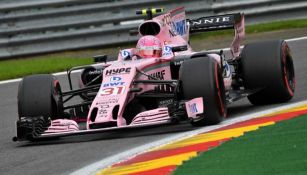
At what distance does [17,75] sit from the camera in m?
17.9

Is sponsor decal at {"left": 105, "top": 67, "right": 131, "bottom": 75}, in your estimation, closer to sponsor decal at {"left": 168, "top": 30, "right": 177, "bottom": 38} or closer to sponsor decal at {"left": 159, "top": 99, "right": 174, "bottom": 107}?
sponsor decal at {"left": 159, "top": 99, "right": 174, "bottom": 107}

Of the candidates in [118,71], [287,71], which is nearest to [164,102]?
[118,71]

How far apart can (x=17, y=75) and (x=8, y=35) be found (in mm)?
2319

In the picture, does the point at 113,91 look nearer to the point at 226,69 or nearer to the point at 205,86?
the point at 205,86

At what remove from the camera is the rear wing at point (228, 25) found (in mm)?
12719

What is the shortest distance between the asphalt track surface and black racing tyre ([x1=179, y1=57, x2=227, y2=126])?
28cm

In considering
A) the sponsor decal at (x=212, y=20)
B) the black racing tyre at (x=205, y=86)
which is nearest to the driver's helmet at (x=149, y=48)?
the black racing tyre at (x=205, y=86)

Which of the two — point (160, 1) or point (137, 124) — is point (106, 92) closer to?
point (137, 124)

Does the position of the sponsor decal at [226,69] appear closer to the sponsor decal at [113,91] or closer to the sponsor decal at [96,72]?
the sponsor decal at [96,72]

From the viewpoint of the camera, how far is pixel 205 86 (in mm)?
10086

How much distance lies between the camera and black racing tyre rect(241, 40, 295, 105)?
11.4 meters

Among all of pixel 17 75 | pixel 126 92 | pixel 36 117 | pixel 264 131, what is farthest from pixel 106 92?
pixel 17 75

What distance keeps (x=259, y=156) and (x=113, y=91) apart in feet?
9.85

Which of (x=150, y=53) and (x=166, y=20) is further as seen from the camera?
(x=166, y=20)
